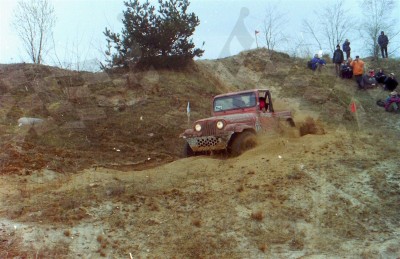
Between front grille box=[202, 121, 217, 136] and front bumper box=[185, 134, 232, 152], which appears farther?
front grille box=[202, 121, 217, 136]

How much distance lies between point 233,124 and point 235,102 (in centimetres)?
150

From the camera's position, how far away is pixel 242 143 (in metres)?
9.16

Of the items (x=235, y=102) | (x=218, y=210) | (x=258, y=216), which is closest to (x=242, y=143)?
(x=235, y=102)

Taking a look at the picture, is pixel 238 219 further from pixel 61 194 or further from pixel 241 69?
pixel 241 69

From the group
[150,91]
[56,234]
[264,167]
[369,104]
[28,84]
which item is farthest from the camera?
[369,104]

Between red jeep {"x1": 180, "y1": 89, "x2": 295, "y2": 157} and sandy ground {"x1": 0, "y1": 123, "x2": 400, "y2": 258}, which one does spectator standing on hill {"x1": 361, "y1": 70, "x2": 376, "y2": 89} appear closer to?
red jeep {"x1": 180, "y1": 89, "x2": 295, "y2": 157}

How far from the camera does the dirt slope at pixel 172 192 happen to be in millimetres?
5047

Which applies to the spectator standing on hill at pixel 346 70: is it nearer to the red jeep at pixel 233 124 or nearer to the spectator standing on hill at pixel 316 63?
the spectator standing on hill at pixel 316 63

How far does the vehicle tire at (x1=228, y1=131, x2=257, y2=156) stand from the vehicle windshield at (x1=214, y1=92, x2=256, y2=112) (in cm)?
141

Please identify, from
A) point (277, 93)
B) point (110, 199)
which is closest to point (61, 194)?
point (110, 199)

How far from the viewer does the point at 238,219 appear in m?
5.77

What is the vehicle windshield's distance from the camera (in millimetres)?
10477

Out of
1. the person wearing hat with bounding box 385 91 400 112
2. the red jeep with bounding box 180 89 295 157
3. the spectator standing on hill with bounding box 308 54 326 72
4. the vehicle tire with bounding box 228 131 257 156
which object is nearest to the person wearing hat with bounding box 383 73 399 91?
the person wearing hat with bounding box 385 91 400 112

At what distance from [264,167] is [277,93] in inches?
503
